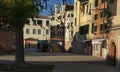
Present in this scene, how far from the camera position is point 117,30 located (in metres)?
37.0

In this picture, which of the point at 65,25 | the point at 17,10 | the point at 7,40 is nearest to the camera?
the point at 17,10

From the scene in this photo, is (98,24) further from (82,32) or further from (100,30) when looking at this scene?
(82,32)

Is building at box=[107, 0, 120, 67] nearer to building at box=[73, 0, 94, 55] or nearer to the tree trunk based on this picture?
the tree trunk

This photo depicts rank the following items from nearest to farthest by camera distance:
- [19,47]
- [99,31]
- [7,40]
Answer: [19,47], [99,31], [7,40]

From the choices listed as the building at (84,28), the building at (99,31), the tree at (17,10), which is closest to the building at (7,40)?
the building at (84,28)

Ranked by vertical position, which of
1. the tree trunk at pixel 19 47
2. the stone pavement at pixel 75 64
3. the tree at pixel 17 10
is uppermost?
the tree at pixel 17 10

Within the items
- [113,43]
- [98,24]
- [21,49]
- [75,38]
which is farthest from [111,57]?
[75,38]

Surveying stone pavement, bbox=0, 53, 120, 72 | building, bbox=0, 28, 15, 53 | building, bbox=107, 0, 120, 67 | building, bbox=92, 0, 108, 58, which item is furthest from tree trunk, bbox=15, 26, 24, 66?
building, bbox=0, 28, 15, 53

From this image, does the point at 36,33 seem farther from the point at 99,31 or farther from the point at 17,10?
the point at 17,10

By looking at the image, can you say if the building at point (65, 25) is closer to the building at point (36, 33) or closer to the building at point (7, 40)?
the building at point (36, 33)

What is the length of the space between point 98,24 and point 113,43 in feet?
62.6

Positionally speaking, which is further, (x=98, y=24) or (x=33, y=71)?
(x=98, y=24)

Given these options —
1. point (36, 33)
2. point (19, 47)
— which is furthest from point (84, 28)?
point (36, 33)

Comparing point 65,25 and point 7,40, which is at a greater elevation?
point 65,25
